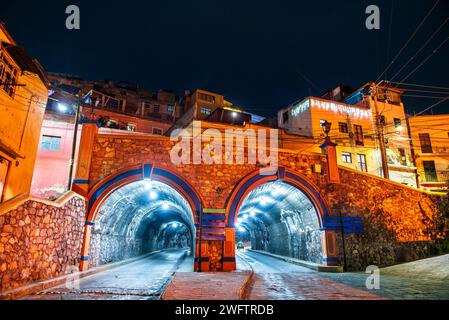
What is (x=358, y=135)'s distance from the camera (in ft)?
96.5

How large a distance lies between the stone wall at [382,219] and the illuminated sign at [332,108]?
51.1 feet

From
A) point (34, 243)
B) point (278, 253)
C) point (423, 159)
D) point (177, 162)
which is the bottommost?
point (278, 253)

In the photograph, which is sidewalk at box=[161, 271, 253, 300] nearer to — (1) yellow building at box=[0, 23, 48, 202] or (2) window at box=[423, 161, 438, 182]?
(1) yellow building at box=[0, 23, 48, 202]

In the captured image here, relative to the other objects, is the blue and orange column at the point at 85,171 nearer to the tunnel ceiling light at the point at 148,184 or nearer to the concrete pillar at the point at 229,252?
the tunnel ceiling light at the point at 148,184

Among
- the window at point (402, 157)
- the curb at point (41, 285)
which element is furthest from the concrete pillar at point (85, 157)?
the window at point (402, 157)

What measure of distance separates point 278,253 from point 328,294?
14.5m

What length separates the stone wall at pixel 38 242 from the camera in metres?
6.55

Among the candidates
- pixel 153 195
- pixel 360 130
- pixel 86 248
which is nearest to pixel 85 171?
pixel 86 248

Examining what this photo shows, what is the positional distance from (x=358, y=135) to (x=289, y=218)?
672 inches
